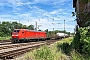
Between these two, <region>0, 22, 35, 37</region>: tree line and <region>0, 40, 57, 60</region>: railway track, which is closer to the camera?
<region>0, 40, 57, 60</region>: railway track

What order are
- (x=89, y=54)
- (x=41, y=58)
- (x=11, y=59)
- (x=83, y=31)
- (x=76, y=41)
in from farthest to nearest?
(x=76, y=41) < (x=11, y=59) < (x=83, y=31) < (x=41, y=58) < (x=89, y=54)

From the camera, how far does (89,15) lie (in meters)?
13.8

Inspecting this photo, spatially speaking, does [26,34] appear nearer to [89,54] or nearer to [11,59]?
[11,59]

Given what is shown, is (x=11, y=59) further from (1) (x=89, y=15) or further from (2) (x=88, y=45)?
(1) (x=89, y=15)

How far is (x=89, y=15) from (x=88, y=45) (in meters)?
3.77

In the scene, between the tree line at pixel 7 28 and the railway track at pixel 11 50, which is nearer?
the railway track at pixel 11 50

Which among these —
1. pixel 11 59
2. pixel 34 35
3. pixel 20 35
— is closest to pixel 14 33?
pixel 20 35

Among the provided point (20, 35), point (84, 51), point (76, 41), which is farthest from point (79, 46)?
point (20, 35)

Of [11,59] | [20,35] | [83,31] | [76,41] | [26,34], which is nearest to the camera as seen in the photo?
[83,31]

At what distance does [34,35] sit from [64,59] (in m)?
33.3

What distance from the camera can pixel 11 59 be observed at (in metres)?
13.1

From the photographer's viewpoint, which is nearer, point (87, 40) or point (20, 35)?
point (87, 40)

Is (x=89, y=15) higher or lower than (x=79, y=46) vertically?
higher

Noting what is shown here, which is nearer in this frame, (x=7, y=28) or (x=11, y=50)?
(x=11, y=50)
